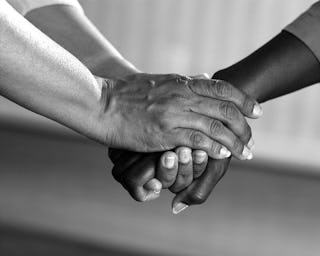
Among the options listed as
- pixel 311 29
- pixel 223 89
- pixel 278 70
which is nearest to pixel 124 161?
pixel 223 89

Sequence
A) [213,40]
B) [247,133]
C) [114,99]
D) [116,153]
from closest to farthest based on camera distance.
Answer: [114,99]
[247,133]
[116,153]
[213,40]

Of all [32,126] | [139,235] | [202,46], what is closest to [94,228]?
[139,235]

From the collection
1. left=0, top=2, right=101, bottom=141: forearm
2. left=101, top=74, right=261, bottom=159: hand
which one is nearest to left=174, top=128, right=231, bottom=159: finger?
left=101, top=74, right=261, bottom=159: hand

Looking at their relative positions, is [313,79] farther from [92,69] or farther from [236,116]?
[92,69]

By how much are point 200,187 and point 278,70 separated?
296 mm

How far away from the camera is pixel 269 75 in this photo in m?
1.81

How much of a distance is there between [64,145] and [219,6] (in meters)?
0.88

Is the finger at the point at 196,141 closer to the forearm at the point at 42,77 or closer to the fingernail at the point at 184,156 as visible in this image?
the fingernail at the point at 184,156

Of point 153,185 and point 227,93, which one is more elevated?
point 227,93

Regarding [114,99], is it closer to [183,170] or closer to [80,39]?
[183,170]

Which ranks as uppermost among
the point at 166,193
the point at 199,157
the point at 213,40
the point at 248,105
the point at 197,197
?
the point at 248,105

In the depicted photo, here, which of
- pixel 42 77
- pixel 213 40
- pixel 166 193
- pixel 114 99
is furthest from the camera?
pixel 166 193

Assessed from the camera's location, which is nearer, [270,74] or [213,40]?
[270,74]

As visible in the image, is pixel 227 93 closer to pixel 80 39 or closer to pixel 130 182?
pixel 130 182
